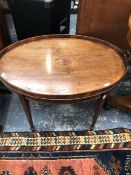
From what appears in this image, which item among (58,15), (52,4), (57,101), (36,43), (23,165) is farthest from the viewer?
(58,15)

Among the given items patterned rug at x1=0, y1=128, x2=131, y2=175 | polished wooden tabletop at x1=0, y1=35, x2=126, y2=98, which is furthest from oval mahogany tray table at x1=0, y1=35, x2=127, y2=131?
patterned rug at x1=0, y1=128, x2=131, y2=175

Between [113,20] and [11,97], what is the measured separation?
92 centimetres

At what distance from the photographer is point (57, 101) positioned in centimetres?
103

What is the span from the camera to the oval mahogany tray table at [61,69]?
1.02 meters

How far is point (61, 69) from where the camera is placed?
3.73ft

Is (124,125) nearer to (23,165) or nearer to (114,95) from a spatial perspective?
(114,95)

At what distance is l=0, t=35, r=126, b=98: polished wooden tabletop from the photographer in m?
1.04

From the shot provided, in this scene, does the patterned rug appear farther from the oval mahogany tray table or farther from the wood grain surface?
the wood grain surface

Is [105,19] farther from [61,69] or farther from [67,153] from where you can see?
[67,153]

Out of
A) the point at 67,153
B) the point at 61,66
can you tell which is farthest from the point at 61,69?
the point at 67,153

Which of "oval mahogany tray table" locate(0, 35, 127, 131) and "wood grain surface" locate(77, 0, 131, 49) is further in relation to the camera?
"wood grain surface" locate(77, 0, 131, 49)

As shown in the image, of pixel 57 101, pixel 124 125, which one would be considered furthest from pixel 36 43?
pixel 124 125

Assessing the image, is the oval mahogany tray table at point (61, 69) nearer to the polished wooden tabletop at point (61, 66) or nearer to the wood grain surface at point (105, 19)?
the polished wooden tabletop at point (61, 66)

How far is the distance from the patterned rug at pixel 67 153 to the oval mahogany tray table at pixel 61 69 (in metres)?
0.10
